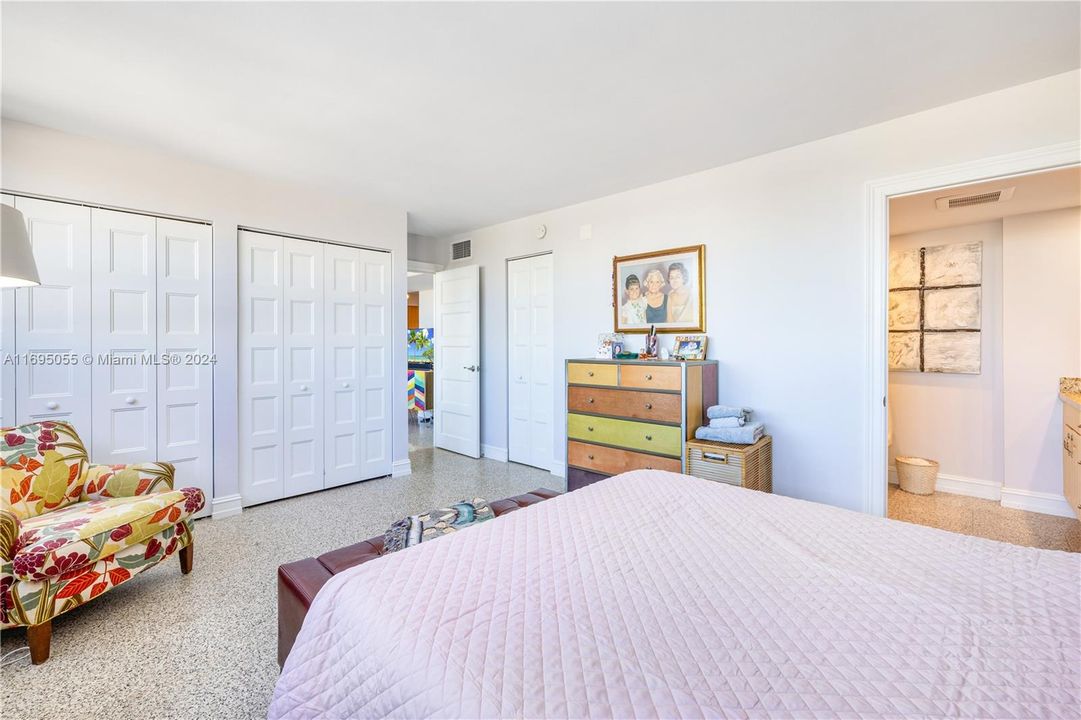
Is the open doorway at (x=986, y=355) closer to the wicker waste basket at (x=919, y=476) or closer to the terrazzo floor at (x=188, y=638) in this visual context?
the wicker waste basket at (x=919, y=476)

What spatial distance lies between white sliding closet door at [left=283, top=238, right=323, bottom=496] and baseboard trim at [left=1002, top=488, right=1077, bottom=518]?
214 inches

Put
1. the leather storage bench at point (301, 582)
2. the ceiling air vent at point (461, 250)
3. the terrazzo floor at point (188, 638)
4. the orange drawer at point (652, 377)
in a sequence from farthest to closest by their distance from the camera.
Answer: the ceiling air vent at point (461, 250) < the orange drawer at point (652, 377) < the terrazzo floor at point (188, 638) < the leather storage bench at point (301, 582)

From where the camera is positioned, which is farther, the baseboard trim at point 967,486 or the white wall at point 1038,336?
the baseboard trim at point 967,486

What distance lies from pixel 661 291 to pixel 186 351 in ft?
11.5

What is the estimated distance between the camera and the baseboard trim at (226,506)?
3393 millimetres

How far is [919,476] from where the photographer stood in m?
3.89

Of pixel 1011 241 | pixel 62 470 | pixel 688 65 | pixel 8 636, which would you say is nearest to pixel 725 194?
pixel 688 65

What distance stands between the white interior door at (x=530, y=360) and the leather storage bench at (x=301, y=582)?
9.66 ft

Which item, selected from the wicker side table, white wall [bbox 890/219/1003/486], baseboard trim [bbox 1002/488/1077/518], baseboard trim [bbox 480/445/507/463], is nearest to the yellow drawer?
the wicker side table

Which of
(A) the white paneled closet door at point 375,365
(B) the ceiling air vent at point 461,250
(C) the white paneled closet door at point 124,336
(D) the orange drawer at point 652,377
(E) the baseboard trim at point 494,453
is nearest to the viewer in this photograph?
(C) the white paneled closet door at point 124,336

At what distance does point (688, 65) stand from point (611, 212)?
1888 millimetres

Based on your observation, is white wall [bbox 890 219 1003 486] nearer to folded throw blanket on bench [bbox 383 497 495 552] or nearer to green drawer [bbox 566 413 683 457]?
green drawer [bbox 566 413 683 457]

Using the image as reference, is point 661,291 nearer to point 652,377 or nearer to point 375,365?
point 652,377

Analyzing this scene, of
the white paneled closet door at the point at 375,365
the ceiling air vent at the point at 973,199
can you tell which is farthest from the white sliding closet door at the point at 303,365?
the ceiling air vent at the point at 973,199
